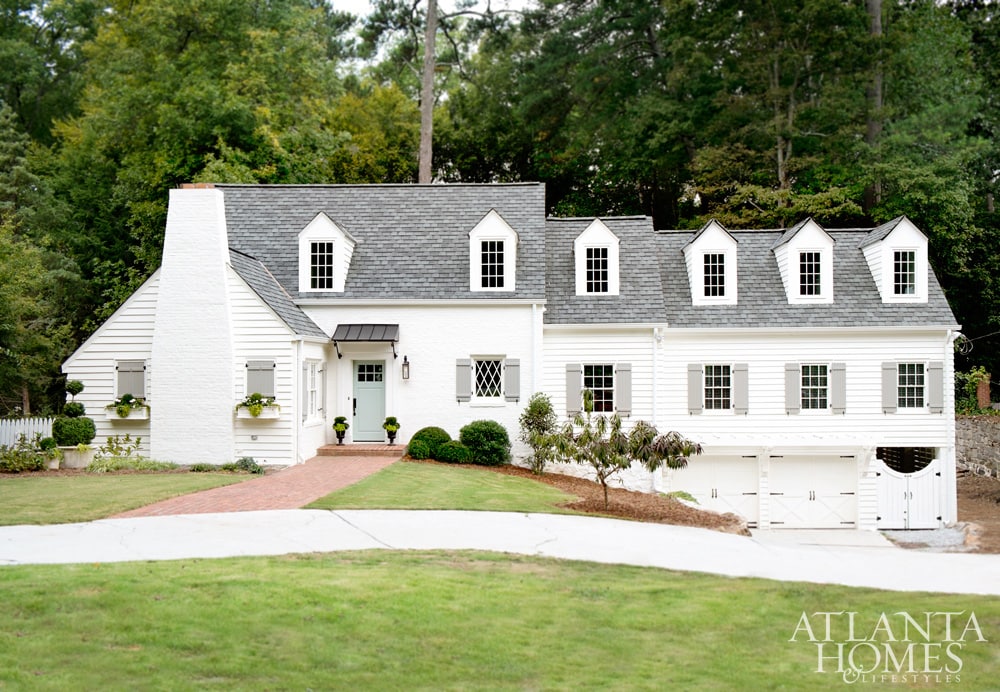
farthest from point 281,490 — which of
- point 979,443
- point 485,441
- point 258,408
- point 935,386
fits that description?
point 979,443

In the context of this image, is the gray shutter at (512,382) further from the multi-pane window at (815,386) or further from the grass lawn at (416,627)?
the grass lawn at (416,627)

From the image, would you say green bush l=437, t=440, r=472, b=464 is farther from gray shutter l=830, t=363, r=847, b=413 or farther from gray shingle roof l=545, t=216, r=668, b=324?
gray shutter l=830, t=363, r=847, b=413

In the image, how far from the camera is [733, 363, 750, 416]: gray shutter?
2395 centimetres

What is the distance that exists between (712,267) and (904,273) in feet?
16.5

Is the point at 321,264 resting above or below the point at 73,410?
above

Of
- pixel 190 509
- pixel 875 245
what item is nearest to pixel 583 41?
pixel 875 245

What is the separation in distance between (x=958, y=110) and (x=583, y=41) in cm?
1418

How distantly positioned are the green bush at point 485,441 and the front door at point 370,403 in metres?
2.59

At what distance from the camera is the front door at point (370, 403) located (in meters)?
24.0

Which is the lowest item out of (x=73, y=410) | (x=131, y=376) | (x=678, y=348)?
(x=73, y=410)

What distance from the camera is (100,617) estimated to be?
839 centimetres

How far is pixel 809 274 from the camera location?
24.8m

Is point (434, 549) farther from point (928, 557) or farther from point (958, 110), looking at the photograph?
point (958, 110)

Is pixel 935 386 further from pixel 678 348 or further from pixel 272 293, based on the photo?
pixel 272 293
